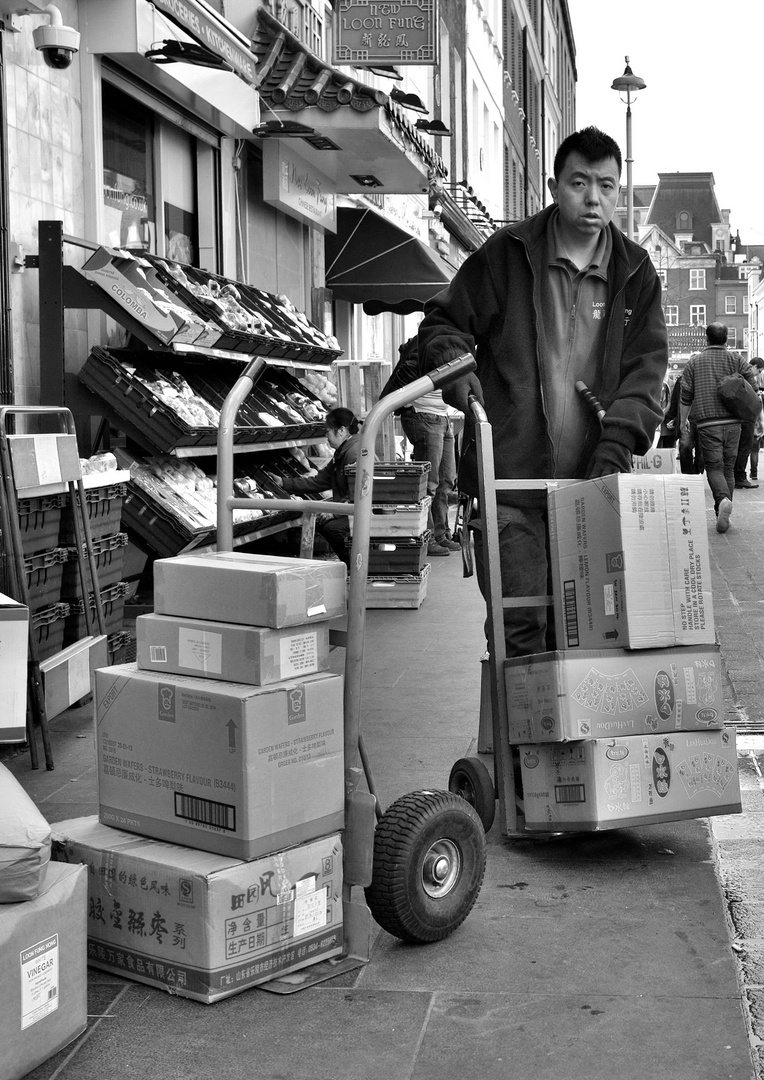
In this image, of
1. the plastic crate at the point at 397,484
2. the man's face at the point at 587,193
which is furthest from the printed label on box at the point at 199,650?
the plastic crate at the point at 397,484

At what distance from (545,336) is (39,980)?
2710mm

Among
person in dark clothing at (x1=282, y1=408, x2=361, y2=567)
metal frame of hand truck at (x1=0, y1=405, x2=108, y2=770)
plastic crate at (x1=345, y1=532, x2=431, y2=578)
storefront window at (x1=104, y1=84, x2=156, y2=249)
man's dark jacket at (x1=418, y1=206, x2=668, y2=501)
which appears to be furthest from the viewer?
plastic crate at (x1=345, y1=532, x2=431, y2=578)

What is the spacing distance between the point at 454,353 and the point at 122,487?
2858mm

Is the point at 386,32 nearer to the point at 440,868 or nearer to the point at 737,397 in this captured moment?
the point at 737,397

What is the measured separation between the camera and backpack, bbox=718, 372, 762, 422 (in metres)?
14.4

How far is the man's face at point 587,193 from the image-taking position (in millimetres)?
4422

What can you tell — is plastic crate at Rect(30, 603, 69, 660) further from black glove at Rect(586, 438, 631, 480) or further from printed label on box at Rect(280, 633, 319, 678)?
printed label on box at Rect(280, 633, 319, 678)

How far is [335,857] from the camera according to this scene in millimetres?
3238

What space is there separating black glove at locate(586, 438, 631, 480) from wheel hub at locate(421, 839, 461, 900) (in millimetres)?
1405

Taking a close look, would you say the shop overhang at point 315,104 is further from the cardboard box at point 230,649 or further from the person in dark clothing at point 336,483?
the cardboard box at point 230,649

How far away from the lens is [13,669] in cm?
375

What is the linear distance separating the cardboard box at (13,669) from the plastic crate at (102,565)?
7.04 ft

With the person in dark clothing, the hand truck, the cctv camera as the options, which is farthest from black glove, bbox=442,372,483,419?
the person in dark clothing

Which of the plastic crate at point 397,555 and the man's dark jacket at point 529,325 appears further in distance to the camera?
the plastic crate at point 397,555
